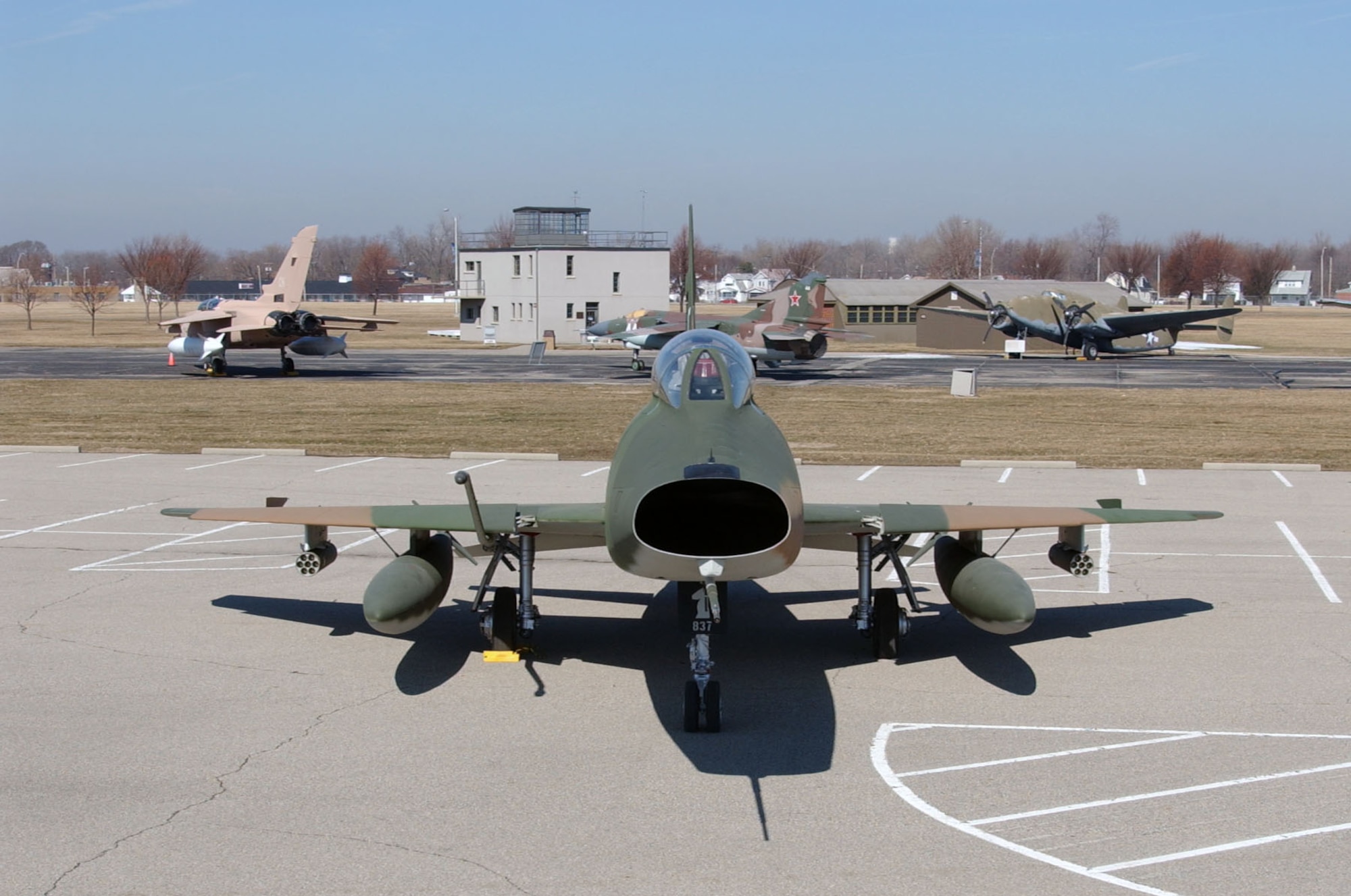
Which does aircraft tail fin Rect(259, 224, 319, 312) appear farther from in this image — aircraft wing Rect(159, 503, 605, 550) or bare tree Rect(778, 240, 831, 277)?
bare tree Rect(778, 240, 831, 277)

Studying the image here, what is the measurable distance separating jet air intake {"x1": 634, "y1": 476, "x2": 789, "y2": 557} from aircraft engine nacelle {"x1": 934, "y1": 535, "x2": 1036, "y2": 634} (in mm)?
2483

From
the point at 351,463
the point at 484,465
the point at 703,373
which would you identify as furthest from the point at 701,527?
the point at 351,463

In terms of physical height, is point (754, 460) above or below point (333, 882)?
above

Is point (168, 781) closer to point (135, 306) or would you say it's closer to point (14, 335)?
point (14, 335)

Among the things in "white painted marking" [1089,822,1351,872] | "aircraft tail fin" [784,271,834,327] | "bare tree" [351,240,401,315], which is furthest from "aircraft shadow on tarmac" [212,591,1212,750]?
"bare tree" [351,240,401,315]

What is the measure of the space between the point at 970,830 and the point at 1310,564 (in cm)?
979

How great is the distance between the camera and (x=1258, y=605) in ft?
43.0

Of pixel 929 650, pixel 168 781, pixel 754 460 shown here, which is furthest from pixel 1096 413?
pixel 168 781

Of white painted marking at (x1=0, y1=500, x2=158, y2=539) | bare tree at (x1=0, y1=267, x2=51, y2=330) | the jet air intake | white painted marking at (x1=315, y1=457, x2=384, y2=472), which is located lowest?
white painted marking at (x1=0, y1=500, x2=158, y2=539)

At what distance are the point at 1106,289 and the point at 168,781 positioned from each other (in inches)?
3052

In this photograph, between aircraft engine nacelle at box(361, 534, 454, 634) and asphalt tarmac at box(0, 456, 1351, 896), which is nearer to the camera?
asphalt tarmac at box(0, 456, 1351, 896)

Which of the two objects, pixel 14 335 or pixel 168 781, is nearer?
pixel 168 781

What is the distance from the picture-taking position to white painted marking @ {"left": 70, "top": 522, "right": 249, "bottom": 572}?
14891 mm

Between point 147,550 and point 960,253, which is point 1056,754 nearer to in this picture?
point 147,550
